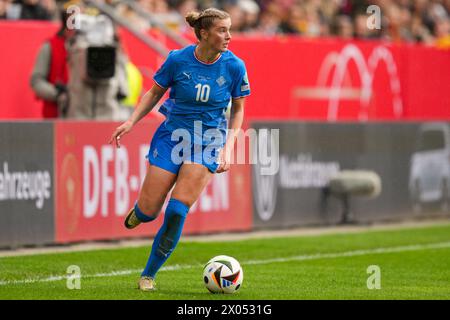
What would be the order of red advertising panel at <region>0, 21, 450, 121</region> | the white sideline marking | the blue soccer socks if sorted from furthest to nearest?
1. red advertising panel at <region>0, 21, 450, 121</region>
2. the white sideline marking
3. the blue soccer socks

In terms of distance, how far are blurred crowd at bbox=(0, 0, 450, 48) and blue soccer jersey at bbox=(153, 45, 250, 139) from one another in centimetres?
756

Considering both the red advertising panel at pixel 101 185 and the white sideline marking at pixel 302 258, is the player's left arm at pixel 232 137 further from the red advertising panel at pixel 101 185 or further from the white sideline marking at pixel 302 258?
the red advertising panel at pixel 101 185

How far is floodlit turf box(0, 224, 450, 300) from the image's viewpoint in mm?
10484

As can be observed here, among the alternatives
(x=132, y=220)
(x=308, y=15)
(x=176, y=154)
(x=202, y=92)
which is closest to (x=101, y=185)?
(x=132, y=220)

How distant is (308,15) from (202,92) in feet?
44.1

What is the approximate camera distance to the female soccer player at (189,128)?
10422mm

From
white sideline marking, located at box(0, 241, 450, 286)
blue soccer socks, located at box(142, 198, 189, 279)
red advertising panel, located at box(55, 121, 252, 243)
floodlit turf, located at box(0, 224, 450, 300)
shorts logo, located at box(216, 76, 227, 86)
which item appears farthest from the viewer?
red advertising panel, located at box(55, 121, 252, 243)

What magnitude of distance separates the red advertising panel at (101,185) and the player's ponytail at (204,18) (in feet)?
15.8

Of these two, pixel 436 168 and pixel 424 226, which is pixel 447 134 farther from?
pixel 424 226

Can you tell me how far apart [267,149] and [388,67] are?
276 inches

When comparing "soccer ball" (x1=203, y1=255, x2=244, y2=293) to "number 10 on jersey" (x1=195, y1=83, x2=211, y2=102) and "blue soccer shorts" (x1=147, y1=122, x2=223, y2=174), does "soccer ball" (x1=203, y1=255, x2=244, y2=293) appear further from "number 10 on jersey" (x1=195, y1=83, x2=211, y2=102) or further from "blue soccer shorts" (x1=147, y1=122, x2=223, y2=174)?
"number 10 on jersey" (x1=195, y1=83, x2=211, y2=102)

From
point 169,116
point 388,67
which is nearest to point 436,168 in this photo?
point 388,67

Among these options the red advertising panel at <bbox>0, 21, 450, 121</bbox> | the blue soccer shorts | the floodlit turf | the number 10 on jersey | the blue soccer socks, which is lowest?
the floodlit turf

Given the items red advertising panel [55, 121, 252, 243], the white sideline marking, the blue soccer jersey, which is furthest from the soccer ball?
red advertising panel [55, 121, 252, 243]
